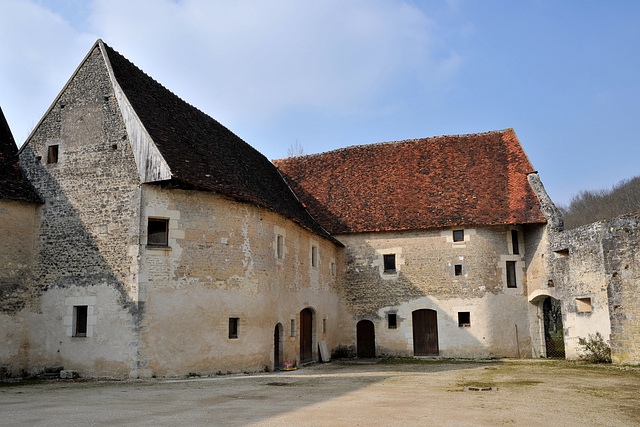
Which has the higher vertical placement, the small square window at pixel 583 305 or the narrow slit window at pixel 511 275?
the narrow slit window at pixel 511 275

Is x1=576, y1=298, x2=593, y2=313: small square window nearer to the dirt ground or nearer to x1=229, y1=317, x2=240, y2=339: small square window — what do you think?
the dirt ground

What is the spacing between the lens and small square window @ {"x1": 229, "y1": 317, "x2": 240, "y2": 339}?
1403cm

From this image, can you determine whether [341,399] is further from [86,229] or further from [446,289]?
[446,289]

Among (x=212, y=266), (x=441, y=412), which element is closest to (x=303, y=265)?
(x=212, y=266)

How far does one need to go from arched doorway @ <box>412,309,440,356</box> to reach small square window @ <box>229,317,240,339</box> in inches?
328

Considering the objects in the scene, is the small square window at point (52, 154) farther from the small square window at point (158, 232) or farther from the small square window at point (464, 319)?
the small square window at point (464, 319)

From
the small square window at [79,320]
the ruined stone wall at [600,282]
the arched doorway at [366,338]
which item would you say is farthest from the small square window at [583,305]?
the small square window at [79,320]

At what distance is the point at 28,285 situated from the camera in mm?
13852

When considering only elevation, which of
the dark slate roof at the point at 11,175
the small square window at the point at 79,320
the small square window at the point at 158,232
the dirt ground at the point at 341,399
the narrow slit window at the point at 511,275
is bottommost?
the dirt ground at the point at 341,399

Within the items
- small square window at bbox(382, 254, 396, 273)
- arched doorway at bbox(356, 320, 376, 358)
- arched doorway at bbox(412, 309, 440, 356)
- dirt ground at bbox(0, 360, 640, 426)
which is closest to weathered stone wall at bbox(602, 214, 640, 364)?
dirt ground at bbox(0, 360, 640, 426)

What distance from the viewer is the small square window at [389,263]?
20.6 metres

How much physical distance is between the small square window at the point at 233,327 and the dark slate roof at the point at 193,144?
10.6 feet

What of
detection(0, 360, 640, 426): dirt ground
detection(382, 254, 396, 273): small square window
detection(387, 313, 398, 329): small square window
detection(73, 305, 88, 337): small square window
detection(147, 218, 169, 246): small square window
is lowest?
detection(0, 360, 640, 426): dirt ground

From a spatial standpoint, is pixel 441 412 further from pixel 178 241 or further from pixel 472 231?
pixel 472 231
